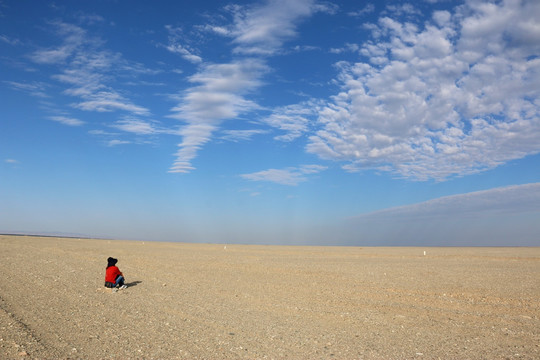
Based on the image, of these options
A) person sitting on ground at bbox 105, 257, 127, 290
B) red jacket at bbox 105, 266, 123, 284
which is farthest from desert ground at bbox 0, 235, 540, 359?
red jacket at bbox 105, 266, 123, 284

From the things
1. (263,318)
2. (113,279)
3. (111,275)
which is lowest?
(263,318)

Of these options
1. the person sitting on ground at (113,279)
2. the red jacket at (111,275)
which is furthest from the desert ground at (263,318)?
the red jacket at (111,275)

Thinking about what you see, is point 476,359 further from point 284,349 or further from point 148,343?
point 148,343

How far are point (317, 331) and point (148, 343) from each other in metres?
4.24

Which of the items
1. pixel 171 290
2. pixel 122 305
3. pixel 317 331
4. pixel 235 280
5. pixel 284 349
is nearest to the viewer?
pixel 284 349

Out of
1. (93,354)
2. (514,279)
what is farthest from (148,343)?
(514,279)

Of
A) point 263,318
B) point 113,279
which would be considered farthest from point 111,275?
point 263,318

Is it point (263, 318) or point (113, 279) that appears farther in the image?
point (113, 279)

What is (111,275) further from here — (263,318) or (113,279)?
(263,318)

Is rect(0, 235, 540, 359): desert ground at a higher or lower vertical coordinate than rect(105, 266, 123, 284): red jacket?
lower

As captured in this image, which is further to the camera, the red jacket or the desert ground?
the red jacket

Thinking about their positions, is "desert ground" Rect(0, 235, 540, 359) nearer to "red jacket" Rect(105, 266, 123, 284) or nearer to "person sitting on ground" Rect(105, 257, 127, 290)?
"person sitting on ground" Rect(105, 257, 127, 290)

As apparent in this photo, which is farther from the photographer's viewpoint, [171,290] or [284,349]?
[171,290]

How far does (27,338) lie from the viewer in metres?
8.95
